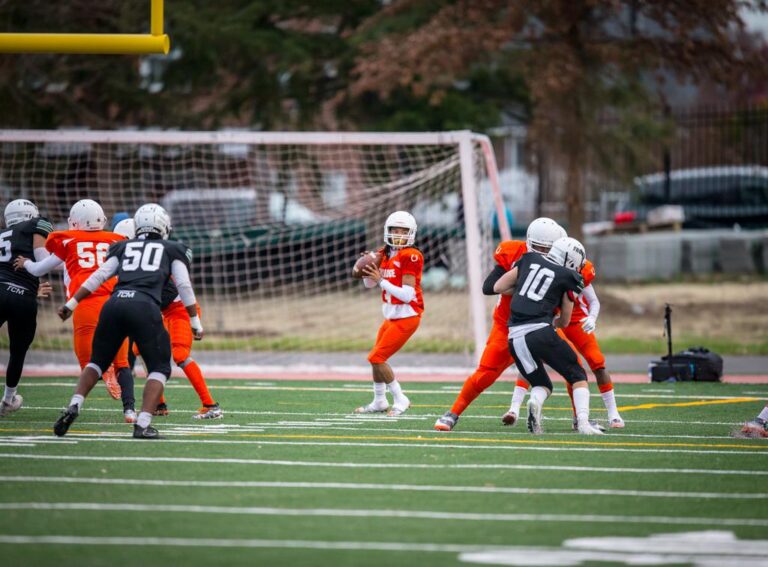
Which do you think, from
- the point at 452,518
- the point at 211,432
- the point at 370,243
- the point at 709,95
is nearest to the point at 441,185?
the point at 370,243

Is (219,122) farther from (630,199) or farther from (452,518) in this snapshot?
(452,518)

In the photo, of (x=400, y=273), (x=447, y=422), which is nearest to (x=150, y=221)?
(x=400, y=273)

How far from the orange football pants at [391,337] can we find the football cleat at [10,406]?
3.31 m

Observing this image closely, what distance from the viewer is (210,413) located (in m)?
11.7

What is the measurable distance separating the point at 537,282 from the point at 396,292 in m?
1.96

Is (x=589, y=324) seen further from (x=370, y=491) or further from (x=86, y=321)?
(x=86, y=321)

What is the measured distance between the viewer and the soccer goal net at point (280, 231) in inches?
821

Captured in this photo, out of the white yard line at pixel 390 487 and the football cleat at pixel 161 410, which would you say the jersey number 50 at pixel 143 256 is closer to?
the white yard line at pixel 390 487

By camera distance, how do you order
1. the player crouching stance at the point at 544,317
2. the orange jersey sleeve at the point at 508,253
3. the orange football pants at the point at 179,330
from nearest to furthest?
the player crouching stance at the point at 544,317, the orange jersey sleeve at the point at 508,253, the orange football pants at the point at 179,330

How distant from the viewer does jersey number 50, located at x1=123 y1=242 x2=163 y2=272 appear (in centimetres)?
1004

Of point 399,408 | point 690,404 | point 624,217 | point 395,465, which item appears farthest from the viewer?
point 624,217

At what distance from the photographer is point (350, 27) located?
31.3m

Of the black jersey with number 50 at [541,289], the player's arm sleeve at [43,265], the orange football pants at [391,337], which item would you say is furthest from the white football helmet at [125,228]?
the black jersey with number 50 at [541,289]

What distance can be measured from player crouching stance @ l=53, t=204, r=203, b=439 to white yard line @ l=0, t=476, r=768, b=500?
1669mm
